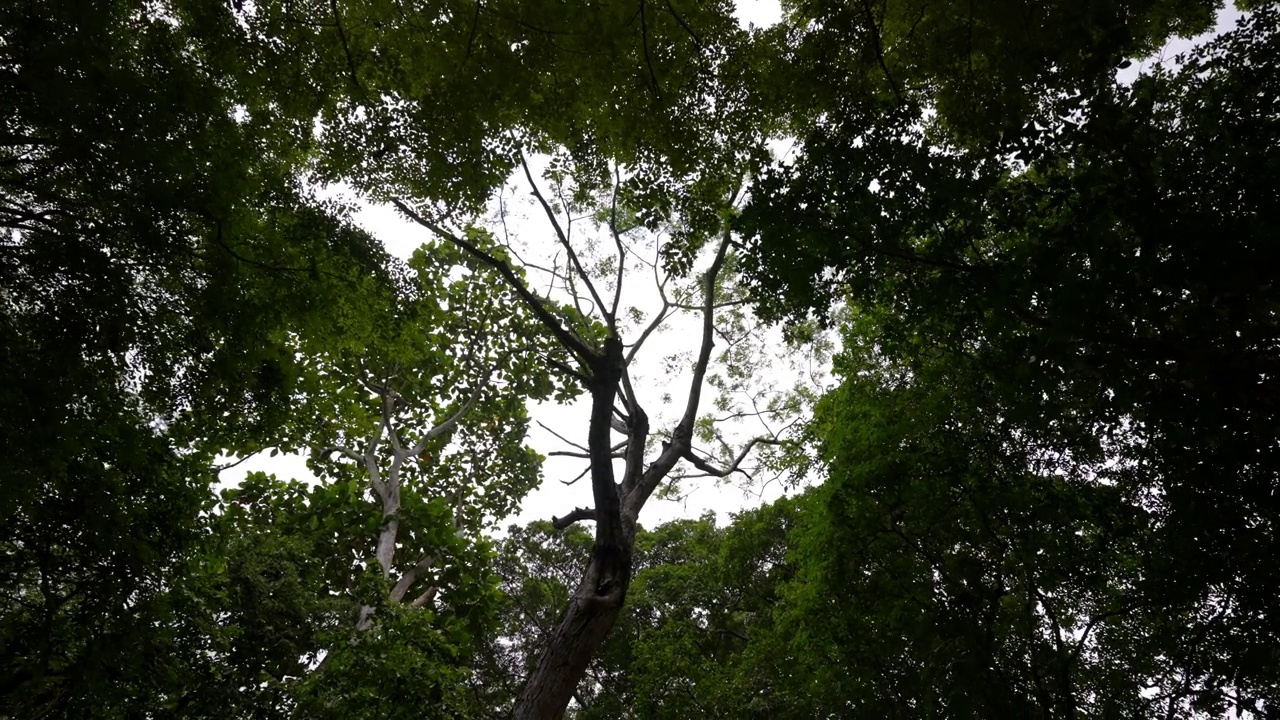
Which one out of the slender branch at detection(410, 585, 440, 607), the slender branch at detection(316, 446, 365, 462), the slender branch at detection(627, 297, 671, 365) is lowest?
the slender branch at detection(410, 585, 440, 607)

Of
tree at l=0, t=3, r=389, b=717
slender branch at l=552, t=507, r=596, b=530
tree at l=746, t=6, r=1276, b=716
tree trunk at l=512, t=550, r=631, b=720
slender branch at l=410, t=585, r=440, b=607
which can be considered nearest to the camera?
tree at l=746, t=6, r=1276, b=716

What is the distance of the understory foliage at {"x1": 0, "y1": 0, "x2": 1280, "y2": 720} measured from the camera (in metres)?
3.14

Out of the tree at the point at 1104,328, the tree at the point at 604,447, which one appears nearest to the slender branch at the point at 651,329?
the tree at the point at 604,447

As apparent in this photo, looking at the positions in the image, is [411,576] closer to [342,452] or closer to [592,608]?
[342,452]

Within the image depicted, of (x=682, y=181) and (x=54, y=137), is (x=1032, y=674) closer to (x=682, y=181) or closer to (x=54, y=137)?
(x=682, y=181)

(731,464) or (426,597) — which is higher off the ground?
(731,464)

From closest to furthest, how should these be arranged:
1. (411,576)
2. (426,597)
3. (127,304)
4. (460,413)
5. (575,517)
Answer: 1. (127,304)
2. (575,517)
3. (426,597)
4. (411,576)
5. (460,413)

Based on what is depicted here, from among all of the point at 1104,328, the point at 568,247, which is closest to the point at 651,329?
the point at 568,247

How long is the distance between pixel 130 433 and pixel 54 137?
190cm

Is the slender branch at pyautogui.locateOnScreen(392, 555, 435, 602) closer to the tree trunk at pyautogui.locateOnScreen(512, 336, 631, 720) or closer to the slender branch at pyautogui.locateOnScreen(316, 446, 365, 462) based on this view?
the slender branch at pyautogui.locateOnScreen(316, 446, 365, 462)

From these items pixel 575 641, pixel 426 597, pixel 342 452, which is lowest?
pixel 575 641

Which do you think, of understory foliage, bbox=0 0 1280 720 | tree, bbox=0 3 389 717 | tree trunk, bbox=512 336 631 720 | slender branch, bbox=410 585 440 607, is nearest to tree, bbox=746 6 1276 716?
understory foliage, bbox=0 0 1280 720

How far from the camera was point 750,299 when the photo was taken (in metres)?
5.07

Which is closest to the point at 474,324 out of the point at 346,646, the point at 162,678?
the point at 346,646
